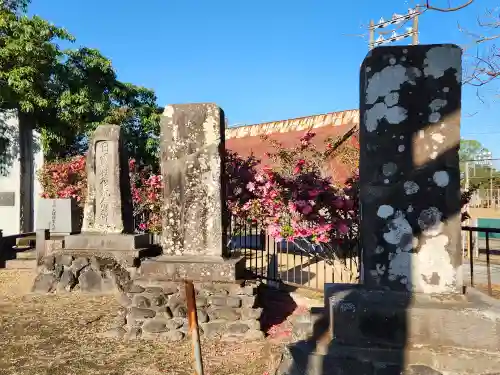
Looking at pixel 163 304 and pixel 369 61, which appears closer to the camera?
pixel 369 61

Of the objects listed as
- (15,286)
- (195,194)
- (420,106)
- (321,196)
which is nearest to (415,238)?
(420,106)

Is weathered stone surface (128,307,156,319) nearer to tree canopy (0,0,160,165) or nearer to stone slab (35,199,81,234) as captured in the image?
stone slab (35,199,81,234)

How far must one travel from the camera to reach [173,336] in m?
4.46

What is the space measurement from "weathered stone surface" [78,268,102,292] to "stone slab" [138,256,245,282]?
2.34 meters

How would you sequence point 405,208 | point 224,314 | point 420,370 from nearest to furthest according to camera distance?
point 420,370
point 405,208
point 224,314

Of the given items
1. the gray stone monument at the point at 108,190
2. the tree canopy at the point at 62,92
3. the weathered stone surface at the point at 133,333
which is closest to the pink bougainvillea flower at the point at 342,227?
the weathered stone surface at the point at 133,333

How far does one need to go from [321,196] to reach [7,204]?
14.8 meters

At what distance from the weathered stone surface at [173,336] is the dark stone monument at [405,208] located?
2.50 m

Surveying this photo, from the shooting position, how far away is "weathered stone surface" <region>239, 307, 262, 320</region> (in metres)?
4.57

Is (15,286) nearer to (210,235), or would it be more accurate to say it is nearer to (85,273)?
(85,273)

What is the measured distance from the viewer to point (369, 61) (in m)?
2.55

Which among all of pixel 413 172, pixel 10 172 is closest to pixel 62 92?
pixel 10 172

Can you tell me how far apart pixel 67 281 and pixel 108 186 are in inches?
72.7

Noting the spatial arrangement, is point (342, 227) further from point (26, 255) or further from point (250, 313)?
point (26, 255)
